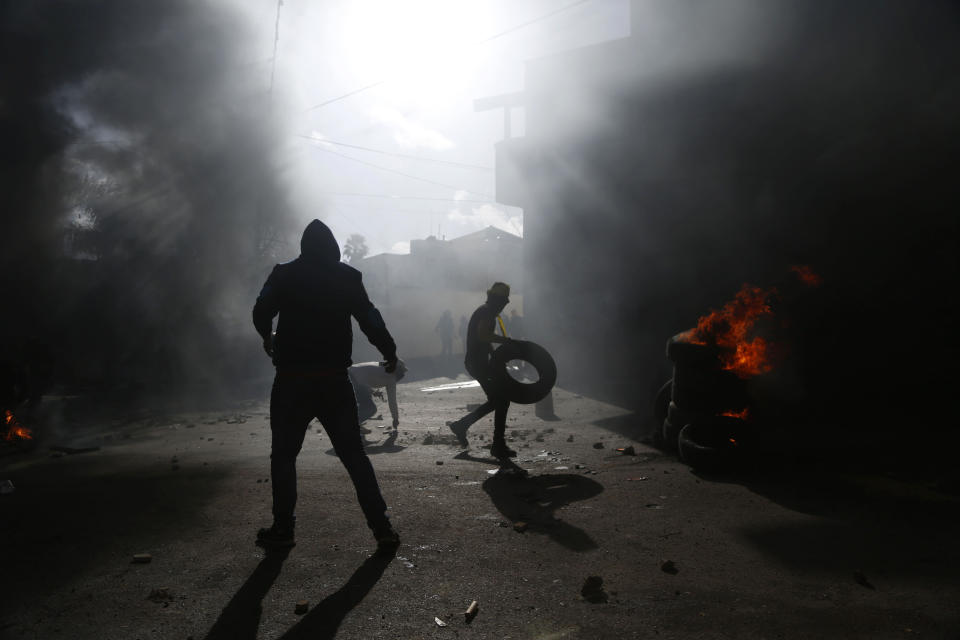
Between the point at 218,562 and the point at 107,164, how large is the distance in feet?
51.3

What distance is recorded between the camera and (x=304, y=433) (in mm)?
3736

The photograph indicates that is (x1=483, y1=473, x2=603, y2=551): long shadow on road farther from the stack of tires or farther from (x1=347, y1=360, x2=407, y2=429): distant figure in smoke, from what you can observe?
(x1=347, y1=360, x2=407, y2=429): distant figure in smoke

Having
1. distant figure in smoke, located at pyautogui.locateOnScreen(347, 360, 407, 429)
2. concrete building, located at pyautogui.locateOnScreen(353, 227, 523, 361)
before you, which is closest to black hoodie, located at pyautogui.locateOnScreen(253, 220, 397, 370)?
distant figure in smoke, located at pyautogui.locateOnScreen(347, 360, 407, 429)

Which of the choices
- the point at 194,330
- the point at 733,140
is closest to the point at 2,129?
the point at 194,330

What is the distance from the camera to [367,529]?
4.24 metres

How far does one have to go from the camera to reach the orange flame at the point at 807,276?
8.58m

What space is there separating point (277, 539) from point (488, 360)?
3.79 m

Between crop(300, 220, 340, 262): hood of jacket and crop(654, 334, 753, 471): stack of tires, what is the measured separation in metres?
3.89

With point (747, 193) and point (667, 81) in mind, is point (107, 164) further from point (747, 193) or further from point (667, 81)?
point (747, 193)

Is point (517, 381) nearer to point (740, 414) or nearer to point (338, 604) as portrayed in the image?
point (740, 414)

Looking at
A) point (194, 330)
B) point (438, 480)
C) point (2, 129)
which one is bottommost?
point (438, 480)

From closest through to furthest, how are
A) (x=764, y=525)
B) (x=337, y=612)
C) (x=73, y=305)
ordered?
(x=337, y=612), (x=764, y=525), (x=73, y=305)

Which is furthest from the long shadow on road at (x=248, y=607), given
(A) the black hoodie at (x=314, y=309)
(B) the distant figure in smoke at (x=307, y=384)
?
(A) the black hoodie at (x=314, y=309)

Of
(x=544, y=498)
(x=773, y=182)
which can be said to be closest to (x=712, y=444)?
(x=544, y=498)
